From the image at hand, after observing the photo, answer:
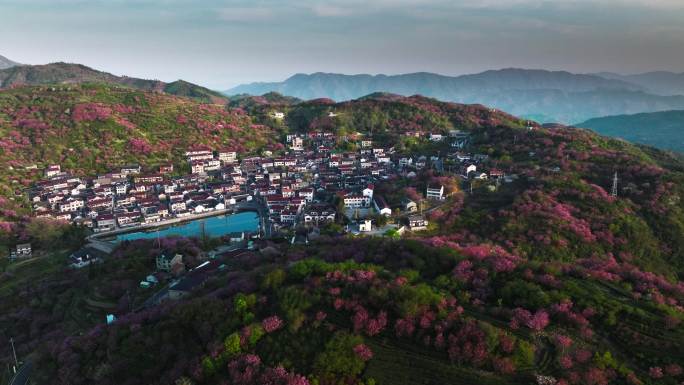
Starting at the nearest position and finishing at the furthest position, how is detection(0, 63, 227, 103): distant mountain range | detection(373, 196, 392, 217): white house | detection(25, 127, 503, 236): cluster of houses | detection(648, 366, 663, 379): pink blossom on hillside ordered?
detection(648, 366, 663, 379): pink blossom on hillside → detection(373, 196, 392, 217): white house → detection(25, 127, 503, 236): cluster of houses → detection(0, 63, 227, 103): distant mountain range

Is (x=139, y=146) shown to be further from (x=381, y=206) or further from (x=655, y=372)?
(x=655, y=372)

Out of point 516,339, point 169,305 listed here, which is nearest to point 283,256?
point 169,305

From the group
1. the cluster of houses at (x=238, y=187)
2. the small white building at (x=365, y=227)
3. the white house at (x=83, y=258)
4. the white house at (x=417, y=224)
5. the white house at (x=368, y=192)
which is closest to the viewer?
the white house at (x=83, y=258)

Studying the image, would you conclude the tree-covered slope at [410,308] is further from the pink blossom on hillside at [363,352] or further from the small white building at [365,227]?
the small white building at [365,227]

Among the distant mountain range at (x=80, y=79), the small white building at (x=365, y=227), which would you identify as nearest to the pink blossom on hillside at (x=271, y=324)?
the small white building at (x=365, y=227)

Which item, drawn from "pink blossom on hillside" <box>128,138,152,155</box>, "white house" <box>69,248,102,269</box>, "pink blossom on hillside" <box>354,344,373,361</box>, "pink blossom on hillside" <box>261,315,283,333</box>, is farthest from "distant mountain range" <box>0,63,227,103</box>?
"pink blossom on hillside" <box>354,344,373,361</box>

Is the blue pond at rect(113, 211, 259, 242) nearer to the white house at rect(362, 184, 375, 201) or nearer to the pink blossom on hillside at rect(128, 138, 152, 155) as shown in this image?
the white house at rect(362, 184, 375, 201)
